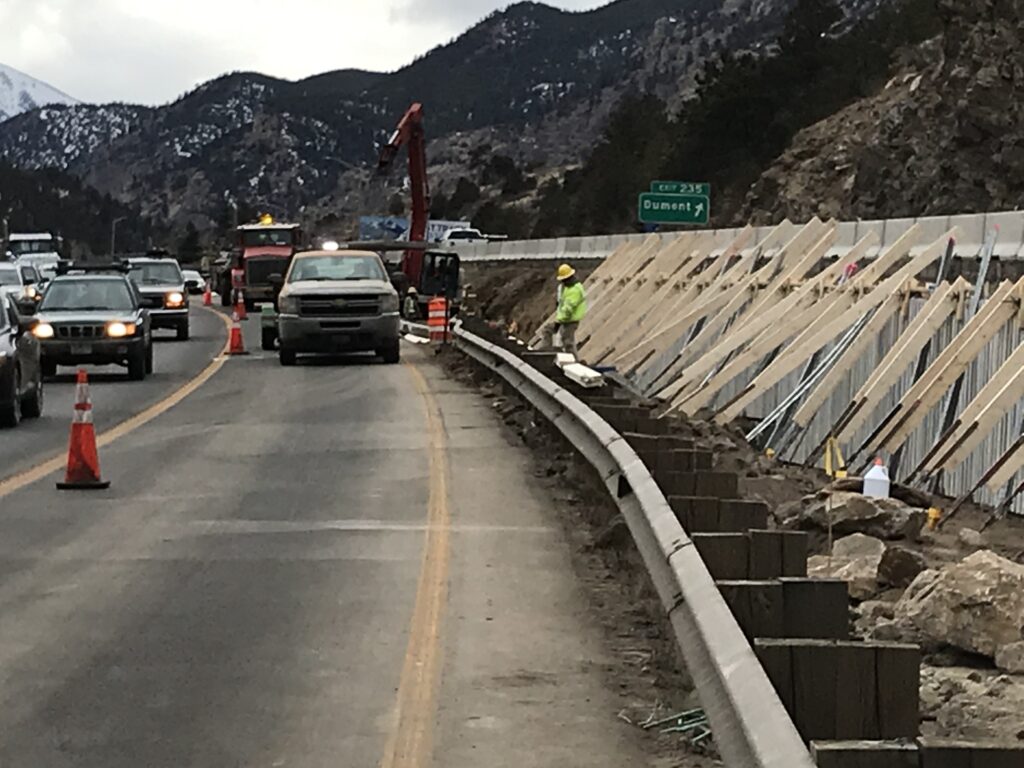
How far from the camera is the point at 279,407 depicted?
24.7m

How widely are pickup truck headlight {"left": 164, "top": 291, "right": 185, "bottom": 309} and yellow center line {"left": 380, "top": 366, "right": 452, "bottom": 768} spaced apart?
98.1 ft

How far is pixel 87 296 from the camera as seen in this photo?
30.8 meters

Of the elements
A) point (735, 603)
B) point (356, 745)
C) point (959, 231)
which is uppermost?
point (959, 231)

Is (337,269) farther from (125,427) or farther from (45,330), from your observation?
(125,427)

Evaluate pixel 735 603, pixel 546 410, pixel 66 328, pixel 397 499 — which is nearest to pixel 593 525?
pixel 397 499

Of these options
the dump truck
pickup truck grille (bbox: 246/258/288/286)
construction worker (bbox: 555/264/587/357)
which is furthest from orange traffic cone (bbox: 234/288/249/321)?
construction worker (bbox: 555/264/587/357)

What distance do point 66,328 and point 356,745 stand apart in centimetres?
2353

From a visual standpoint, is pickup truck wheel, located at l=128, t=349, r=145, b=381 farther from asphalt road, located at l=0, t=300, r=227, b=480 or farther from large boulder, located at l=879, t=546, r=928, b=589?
large boulder, located at l=879, t=546, r=928, b=589

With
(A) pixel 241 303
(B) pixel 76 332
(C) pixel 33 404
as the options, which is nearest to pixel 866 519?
(C) pixel 33 404

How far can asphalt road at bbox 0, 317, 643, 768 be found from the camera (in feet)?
24.4

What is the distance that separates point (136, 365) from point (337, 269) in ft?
18.7

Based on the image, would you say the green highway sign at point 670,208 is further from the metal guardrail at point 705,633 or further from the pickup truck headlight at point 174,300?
the metal guardrail at point 705,633

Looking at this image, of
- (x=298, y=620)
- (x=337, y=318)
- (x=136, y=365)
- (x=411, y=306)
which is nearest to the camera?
(x=298, y=620)

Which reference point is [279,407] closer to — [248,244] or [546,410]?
[546,410]
